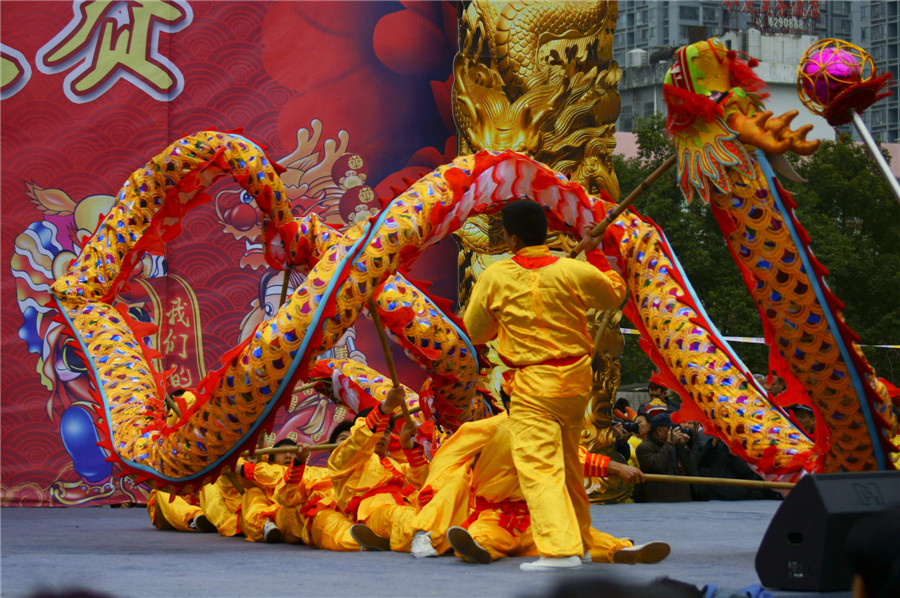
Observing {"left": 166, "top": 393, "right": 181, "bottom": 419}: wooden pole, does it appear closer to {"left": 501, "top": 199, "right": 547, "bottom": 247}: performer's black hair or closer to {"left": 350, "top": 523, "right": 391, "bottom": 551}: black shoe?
{"left": 350, "top": 523, "right": 391, "bottom": 551}: black shoe

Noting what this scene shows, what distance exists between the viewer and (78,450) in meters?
8.16

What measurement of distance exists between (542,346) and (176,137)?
4878mm

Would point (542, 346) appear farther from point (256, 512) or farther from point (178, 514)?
point (178, 514)

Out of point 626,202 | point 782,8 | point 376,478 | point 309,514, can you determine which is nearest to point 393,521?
point 376,478

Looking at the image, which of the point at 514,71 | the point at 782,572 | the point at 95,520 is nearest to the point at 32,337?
the point at 95,520

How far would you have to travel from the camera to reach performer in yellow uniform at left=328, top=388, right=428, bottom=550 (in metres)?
5.23

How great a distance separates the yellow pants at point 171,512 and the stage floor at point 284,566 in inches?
4.6

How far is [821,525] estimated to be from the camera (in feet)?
11.1

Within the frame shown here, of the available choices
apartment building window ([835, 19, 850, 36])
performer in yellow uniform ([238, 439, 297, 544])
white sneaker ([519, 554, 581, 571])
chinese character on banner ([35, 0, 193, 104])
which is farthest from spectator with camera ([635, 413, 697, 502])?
apartment building window ([835, 19, 850, 36])

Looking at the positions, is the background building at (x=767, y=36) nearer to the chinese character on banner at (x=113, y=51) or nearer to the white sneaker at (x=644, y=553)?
the chinese character on banner at (x=113, y=51)

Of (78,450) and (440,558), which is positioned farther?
(78,450)

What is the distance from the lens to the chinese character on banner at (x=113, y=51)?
330 inches

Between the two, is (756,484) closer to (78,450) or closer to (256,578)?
(256,578)

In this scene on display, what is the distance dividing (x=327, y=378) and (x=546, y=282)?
8.53ft
